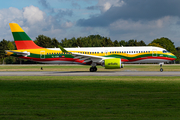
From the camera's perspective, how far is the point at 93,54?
3541cm

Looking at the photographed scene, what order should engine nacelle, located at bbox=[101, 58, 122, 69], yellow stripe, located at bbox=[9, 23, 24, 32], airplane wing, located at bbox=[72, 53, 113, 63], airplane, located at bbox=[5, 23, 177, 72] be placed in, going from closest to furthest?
engine nacelle, located at bbox=[101, 58, 122, 69], airplane wing, located at bbox=[72, 53, 113, 63], airplane, located at bbox=[5, 23, 177, 72], yellow stripe, located at bbox=[9, 23, 24, 32]

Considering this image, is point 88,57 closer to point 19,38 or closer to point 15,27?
point 19,38

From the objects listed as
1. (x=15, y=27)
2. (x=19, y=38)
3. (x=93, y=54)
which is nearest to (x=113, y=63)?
(x=93, y=54)

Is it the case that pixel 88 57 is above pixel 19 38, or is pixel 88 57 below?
below

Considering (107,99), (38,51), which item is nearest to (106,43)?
(38,51)

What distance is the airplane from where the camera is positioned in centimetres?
3356

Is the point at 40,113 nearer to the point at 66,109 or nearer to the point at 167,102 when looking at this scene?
the point at 66,109

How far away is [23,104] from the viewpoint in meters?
10.4

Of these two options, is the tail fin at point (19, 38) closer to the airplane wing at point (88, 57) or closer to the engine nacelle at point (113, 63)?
the airplane wing at point (88, 57)

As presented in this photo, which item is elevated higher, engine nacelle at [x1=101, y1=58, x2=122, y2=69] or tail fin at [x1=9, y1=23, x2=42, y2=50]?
tail fin at [x1=9, y1=23, x2=42, y2=50]

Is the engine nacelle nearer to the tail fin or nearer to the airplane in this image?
the airplane

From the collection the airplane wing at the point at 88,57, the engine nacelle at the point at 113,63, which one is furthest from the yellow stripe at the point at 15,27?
the engine nacelle at the point at 113,63

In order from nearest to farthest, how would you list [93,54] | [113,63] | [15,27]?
[113,63] → [93,54] → [15,27]

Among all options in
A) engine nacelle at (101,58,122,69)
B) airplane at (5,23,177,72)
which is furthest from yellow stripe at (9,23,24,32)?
engine nacelle at (101,58,122,69)
